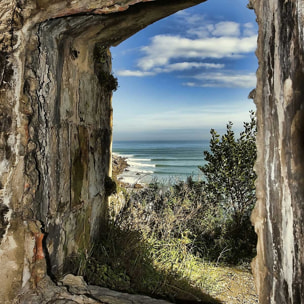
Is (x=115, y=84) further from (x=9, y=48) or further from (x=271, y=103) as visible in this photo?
(x=271, y=103)

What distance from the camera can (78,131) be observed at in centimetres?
280

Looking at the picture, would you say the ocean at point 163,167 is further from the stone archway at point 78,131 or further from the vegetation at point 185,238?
the stone archway at point 78,131

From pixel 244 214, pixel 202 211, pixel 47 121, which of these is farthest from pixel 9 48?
pixel 244 214

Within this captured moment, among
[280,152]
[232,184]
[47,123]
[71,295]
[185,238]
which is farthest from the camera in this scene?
[232,184]

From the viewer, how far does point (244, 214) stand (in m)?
6.07

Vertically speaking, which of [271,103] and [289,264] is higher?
[271,103]

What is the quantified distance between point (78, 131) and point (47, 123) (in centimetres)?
56

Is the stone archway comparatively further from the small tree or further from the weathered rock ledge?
the small tree

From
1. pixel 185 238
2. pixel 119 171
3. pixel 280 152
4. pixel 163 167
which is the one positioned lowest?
pixel 163 167

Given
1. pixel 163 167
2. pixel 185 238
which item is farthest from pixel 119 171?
pixel 163 167

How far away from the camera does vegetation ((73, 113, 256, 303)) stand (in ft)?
10.4

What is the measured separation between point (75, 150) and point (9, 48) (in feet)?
3.52

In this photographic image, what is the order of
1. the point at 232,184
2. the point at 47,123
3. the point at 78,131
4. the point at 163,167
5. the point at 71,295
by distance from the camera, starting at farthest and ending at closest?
the point at 163,167 → the point at 232,184 → the point at 78,131 → the point at 47,123 → the point at 71,295

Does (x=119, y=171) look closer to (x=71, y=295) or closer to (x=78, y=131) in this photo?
(x=78, y=131)
